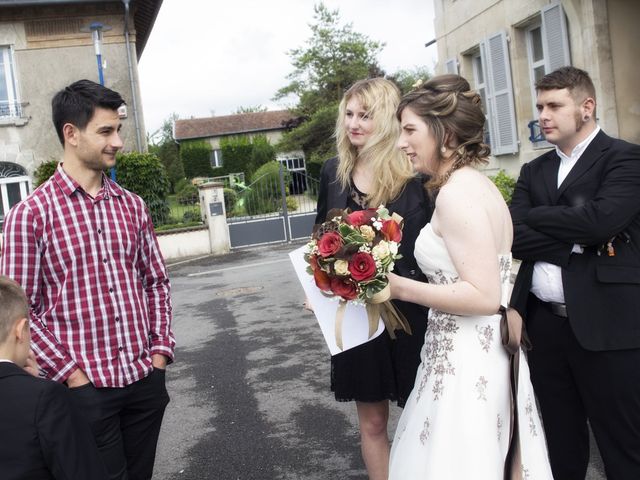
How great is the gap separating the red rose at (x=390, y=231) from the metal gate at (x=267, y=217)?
57.3 feet

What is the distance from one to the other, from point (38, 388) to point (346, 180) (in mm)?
1936

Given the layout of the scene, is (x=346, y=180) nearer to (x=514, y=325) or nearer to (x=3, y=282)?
(x=514, y=325)

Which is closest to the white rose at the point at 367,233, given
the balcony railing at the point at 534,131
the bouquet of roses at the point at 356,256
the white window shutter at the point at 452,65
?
the bouquet of roses at the point at 356,256

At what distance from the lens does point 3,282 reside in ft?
7.84

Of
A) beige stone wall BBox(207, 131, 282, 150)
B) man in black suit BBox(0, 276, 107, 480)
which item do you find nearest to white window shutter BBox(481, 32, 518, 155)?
man in black suit BBox(0, 276, 107, 480)

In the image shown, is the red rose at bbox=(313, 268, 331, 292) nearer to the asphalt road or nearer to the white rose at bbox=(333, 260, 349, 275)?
the white rose at bbox=(333, 260, 349, 275)

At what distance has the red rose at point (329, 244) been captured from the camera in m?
2.64

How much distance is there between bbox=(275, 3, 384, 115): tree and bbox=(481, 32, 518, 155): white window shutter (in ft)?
117

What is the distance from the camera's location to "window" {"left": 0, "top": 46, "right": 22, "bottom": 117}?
21.7m

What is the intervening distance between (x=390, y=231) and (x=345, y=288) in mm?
287

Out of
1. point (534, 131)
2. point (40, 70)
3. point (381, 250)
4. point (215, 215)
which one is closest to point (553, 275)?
point (381, 250)

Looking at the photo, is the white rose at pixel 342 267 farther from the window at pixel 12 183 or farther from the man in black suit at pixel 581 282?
the window at pixel 12 183

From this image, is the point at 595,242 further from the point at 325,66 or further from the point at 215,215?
the point at 325,66

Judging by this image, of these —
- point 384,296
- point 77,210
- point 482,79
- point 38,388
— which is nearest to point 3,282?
point 38,388
